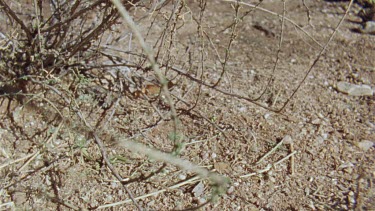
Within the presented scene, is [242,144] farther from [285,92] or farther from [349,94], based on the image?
[349,94]

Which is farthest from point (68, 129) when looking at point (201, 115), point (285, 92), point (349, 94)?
point (349, 94)

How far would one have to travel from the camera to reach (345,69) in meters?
2.43

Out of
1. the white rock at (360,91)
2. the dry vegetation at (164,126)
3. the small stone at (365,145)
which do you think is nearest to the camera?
the dry vegetation at (164,126)

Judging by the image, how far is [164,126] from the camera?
198 centimetres

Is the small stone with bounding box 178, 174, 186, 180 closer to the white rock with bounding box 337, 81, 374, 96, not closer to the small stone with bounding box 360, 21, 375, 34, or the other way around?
the white rock with bounding box 337, 81, 374, 96

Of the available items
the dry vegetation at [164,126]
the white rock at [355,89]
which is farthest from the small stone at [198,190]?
the white rock at [355,89]

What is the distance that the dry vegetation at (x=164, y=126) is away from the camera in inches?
67.6

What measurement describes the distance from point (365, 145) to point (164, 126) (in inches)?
31.4

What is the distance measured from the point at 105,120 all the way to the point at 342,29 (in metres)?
1.51

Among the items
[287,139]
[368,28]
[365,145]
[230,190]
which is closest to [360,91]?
[365,145]

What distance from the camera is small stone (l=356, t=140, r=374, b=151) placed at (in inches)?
76.3

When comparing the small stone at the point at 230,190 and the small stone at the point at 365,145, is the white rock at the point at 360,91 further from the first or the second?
the small stone at the point at 230,190

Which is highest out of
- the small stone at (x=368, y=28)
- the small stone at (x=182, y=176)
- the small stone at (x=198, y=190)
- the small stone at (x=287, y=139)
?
the small stone at (x=368, y=28)

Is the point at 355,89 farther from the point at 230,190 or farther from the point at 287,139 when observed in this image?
the point at 230,190
